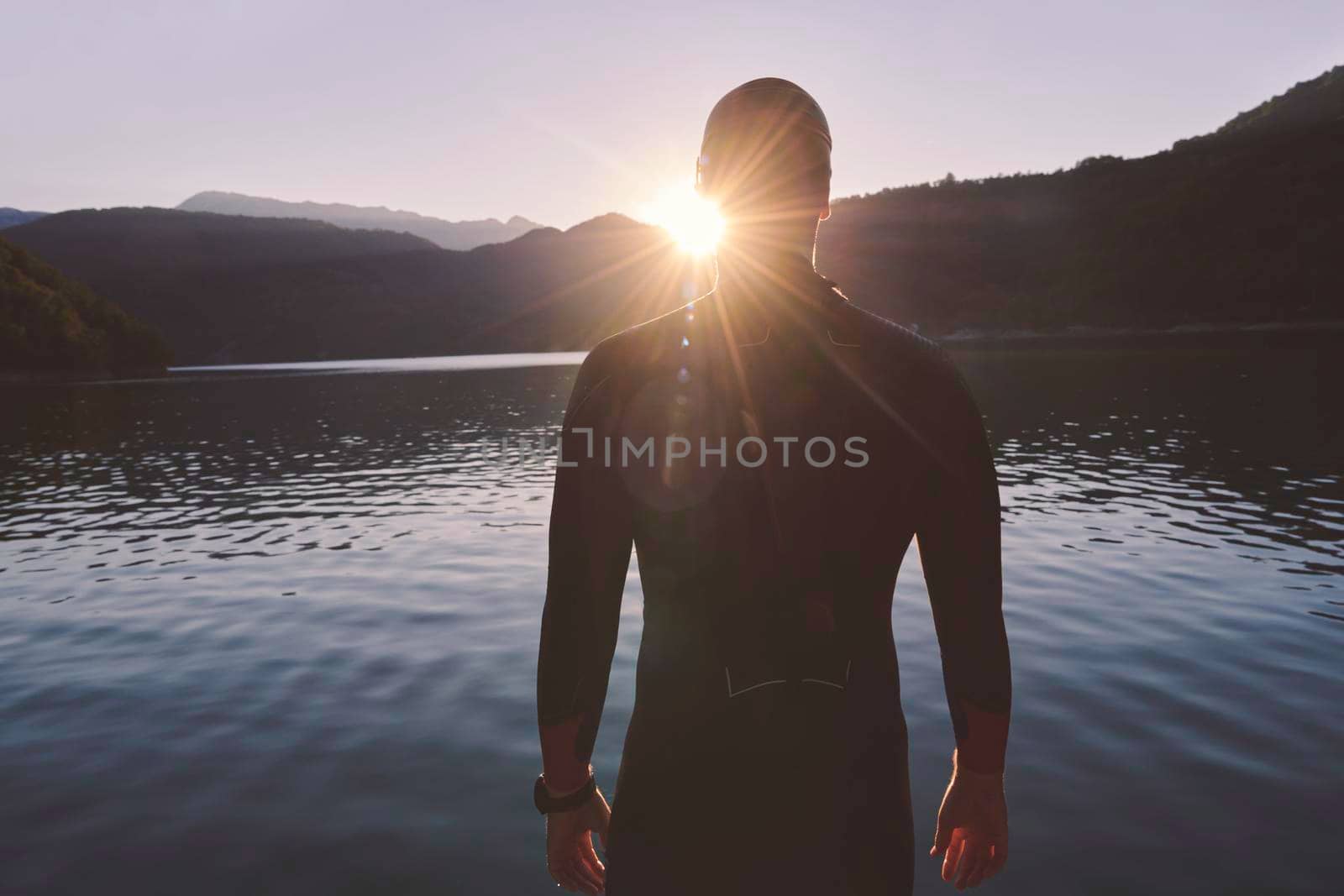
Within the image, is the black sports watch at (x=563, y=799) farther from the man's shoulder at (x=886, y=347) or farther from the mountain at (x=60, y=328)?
the mountain at (x=60, y=328)

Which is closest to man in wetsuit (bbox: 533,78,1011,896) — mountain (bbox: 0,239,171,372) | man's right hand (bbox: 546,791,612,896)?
man's right hand (bbox: 546,791,612,896)

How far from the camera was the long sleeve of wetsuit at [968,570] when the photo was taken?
198 centimetres

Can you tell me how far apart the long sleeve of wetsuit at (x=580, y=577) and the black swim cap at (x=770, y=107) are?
2.17ft

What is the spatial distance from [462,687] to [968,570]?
828cm

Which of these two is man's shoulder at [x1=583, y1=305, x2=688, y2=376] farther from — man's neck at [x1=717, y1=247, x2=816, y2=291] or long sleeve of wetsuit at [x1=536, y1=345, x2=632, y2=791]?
man's neck at [x1=717, y1=247, x2=816, y2=291]

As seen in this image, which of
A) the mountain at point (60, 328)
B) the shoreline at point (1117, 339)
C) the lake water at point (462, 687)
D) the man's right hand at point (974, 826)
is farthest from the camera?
the mountain at point (60, 328)

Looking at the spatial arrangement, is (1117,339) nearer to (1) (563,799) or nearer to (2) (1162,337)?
(2) (1162,337)

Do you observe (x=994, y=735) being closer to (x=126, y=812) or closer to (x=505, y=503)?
(x=126, y=812)

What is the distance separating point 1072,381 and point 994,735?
72.1 m

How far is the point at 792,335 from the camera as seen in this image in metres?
2.01

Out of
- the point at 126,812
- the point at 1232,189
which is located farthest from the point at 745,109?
the point at 1232,189

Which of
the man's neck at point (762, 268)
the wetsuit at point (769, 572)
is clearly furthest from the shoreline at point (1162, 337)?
the man's neck at point (762, 268)

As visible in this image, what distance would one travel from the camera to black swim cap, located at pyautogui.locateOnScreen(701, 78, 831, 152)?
2.00 m

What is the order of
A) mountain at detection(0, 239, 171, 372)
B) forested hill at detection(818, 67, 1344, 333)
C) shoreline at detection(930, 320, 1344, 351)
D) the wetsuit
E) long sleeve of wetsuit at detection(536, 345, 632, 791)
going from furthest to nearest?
1. forested hill at detection(818, 67, 1344, 333)
2. mountain at detection(0, 239, 171, 372)
3. shoreline at detection(930, 320, 1344, 351)
4. long sleeve of wetsuit at detection(536, 345, 632, 791)
5. the wetsuit
